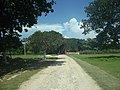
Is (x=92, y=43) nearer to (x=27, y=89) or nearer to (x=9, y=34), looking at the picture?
(x=9, y=34)

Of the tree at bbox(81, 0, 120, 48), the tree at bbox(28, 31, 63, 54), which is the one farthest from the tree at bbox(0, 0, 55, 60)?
the tree at bbox(28, 31, 63, 54)

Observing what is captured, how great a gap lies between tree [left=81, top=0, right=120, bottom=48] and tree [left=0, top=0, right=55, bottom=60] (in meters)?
37.2

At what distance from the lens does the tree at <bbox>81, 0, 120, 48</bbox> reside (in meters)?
76.3

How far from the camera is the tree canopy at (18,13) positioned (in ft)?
114

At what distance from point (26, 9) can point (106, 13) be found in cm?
4371

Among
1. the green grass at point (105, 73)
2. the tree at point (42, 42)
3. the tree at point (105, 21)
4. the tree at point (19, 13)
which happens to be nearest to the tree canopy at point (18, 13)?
the tree at point (19, 13)

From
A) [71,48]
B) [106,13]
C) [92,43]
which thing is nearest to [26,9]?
[106,13]

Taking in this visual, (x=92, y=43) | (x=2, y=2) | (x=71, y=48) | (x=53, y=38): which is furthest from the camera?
(x=71, y=48)

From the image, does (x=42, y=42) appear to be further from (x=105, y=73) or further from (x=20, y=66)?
(x=105, y=73)

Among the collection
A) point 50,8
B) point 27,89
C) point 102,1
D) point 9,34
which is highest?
point 102,1

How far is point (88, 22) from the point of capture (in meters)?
80.7

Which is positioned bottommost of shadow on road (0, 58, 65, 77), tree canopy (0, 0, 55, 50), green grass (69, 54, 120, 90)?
green grass (69, 54, 120, 90)

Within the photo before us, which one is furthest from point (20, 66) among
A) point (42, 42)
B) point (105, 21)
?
point (42, 42)

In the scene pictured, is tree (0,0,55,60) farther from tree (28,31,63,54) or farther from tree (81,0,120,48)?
tree (28,31,63,54)
